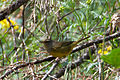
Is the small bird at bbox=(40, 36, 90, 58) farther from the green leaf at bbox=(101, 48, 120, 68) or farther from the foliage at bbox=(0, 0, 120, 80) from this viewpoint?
the green leaf at bbox=(101, 48, 120, 68)

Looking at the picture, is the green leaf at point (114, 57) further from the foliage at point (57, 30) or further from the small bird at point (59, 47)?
the small bird at point (59, 47)

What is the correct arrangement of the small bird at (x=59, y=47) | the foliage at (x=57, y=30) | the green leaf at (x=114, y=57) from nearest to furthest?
the green leaf at (x=114, y=57) < the foliage at (x=57, y=30) < the small bird at (x=59, y=47)

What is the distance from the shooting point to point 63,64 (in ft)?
8.60

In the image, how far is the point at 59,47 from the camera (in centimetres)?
228

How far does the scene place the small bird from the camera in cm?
214

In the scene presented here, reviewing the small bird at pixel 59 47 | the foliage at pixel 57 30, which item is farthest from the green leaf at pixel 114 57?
the small bird at pixel 59 47

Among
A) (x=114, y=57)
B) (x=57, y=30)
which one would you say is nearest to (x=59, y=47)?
(x=57, y=30)

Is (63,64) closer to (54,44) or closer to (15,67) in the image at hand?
(54,44)

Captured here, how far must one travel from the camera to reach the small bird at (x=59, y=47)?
2137 millimetres

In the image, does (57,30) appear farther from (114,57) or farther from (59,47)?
(114,57)

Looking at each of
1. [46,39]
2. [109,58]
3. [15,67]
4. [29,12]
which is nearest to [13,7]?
[29,12]

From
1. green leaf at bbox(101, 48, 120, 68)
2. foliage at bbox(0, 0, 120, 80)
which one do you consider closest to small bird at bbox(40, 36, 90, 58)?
foliage at bbox(0, 0, 120, 80)

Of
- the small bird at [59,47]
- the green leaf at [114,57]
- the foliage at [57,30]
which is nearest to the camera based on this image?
the green leaf at [114,57]

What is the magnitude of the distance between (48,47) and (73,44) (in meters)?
0.37
